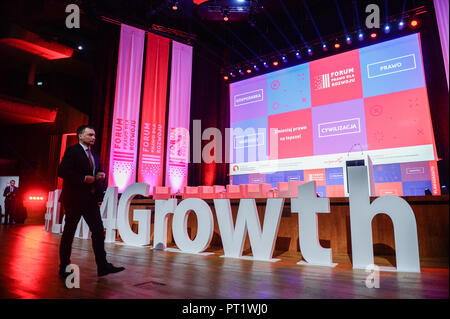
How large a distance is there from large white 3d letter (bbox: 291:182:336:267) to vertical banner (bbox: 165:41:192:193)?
5558 millimetres

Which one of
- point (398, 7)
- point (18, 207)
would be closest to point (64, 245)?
point (398, 7)

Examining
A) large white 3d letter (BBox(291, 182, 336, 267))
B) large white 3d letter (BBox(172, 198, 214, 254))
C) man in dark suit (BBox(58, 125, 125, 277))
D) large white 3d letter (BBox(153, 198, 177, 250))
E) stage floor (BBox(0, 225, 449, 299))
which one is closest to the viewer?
stage floor (BBox(0, 225, 449, 299))

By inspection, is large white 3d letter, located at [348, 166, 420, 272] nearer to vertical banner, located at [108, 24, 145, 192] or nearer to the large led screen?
the large led screen

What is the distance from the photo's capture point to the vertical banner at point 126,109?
7410 millimetres

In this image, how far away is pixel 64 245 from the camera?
238 cm

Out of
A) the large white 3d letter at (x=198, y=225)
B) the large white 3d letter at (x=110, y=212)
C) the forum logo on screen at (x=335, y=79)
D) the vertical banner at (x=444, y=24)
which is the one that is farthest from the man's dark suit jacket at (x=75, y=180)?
the forum logo on screen at (x=335, y=79)

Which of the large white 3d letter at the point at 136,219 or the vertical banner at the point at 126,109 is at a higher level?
the vertical banner at the point at 126,109

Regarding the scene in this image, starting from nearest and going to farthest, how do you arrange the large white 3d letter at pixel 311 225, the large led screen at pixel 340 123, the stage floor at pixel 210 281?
the stage floor at pixel 210 281, the large white 3d letter at pixel 311 225, the large led screen at pixel 340 123

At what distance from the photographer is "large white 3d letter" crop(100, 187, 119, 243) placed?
455cm

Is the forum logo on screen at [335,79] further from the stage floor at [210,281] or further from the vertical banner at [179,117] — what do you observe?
the stage floor at [210,281]

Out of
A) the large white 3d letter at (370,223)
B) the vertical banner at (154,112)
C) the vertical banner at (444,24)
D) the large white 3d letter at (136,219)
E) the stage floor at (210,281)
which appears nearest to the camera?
the stage floor at (210,281)

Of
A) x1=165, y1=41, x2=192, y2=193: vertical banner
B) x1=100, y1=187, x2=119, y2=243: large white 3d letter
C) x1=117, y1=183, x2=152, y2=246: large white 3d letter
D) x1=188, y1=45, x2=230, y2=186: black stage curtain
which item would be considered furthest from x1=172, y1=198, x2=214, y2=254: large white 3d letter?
x1=188, y1=45, x2=230, y2=186: black stage curtain

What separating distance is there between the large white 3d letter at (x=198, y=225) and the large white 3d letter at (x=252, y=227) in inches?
6.1

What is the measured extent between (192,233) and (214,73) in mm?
6268
